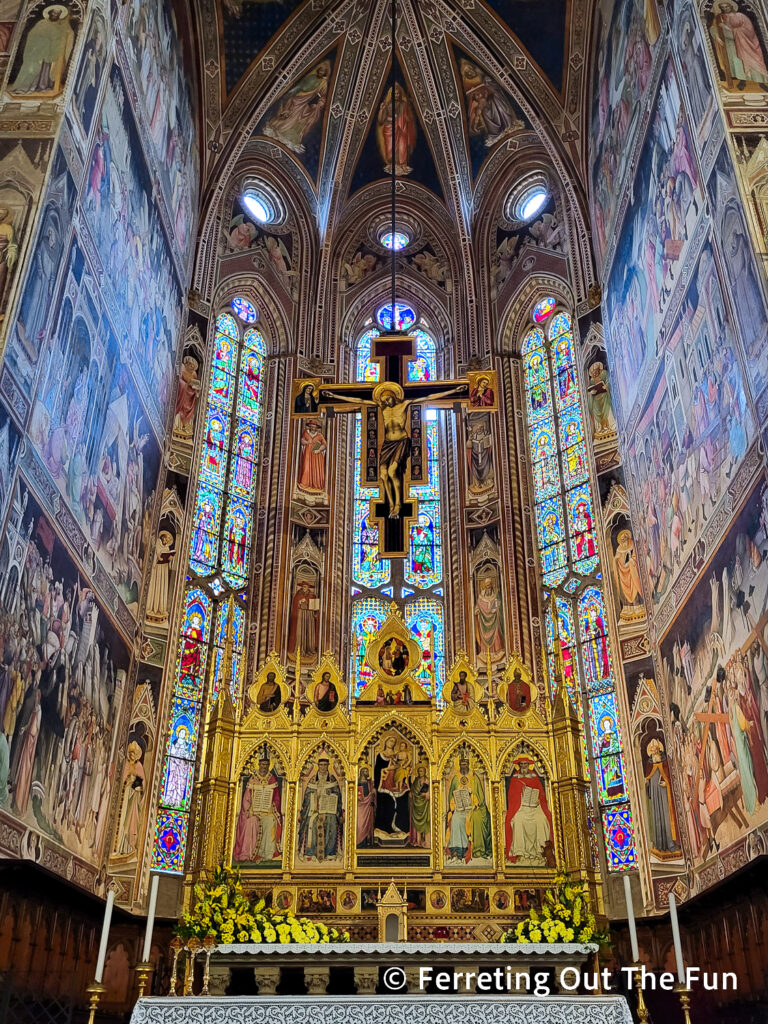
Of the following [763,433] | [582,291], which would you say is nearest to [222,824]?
[763,433]

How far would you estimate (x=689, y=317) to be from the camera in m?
12.4

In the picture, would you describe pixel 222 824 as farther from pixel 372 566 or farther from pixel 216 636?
pixel 372 566

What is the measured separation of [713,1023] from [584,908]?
244 cm

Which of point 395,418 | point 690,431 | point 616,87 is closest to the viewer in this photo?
point 690,431

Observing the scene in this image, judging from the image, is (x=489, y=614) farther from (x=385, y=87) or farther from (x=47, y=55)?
(x=385, y=87)

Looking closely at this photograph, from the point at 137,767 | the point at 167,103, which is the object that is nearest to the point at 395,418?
the point at 137,767

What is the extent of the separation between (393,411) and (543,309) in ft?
24.8

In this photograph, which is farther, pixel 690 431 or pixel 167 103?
pixel 167 103

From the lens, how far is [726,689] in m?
10.7

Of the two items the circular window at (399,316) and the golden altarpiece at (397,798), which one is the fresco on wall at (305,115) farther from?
the golden altarpiece at (397,798)

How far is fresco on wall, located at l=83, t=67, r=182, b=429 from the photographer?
1296 centimetres

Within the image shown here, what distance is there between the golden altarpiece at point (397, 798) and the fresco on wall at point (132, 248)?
5.49m

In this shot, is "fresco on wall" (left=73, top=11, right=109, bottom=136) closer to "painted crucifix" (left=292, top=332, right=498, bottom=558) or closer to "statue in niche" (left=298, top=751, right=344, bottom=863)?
"painted crucifix" (left=292, top=332, right=498, bottom=558)

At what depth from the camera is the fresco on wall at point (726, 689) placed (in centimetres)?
967
